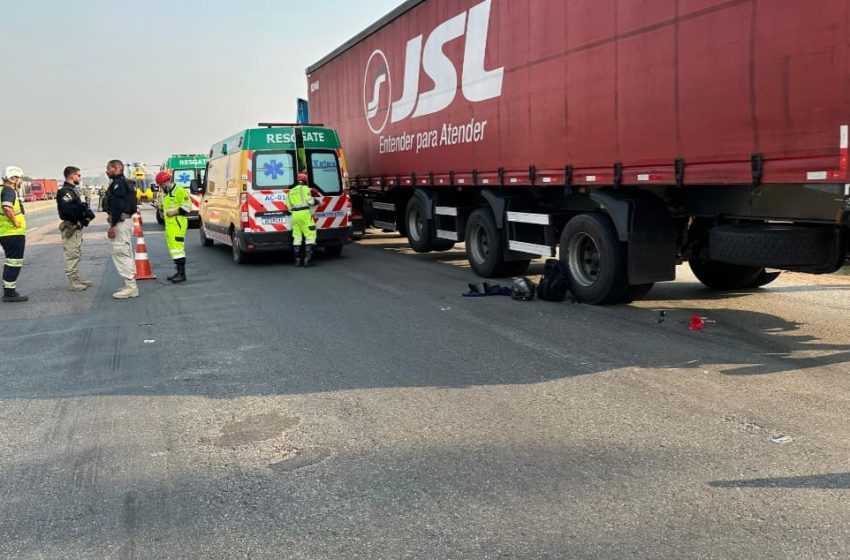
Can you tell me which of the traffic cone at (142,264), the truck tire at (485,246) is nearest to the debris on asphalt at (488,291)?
the truck tire at (485,246)

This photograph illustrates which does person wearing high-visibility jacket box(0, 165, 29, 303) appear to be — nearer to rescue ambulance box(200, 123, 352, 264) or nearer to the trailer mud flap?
rescue ambulance box(200, 123, 352, 264)

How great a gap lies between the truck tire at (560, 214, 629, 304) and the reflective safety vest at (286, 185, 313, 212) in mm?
4990

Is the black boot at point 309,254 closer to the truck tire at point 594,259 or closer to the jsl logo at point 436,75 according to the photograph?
the jsl logo at point 436,75

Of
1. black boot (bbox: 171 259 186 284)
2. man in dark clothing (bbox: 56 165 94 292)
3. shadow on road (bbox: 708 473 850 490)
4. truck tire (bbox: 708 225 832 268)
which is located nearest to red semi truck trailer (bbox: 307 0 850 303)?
truck tire (bbox: 708 225 832 268)

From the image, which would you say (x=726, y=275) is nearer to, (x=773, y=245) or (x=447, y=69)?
(x=773, y=245)

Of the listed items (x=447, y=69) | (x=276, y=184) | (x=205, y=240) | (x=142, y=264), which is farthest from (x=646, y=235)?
(x=205, y=240)

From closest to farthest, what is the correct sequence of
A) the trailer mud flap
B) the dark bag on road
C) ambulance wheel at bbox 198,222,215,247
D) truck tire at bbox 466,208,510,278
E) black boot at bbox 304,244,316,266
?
the trailer mud flap, the dark bag on road, truck tire at bbox 466,208,510,278, black boot at bbox 304,244,316,266, ambulance wheel at bbox 198,222,215,247

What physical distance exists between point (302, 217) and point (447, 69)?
136 inches

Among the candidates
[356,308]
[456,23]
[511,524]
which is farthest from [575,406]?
[456,23]

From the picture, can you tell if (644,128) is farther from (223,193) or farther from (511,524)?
(223,193)

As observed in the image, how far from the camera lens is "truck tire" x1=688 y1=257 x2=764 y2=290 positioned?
8656 mm

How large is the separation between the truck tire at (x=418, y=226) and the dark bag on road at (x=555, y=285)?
4.44m

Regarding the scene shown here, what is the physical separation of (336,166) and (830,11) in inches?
359

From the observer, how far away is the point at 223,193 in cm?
1368
